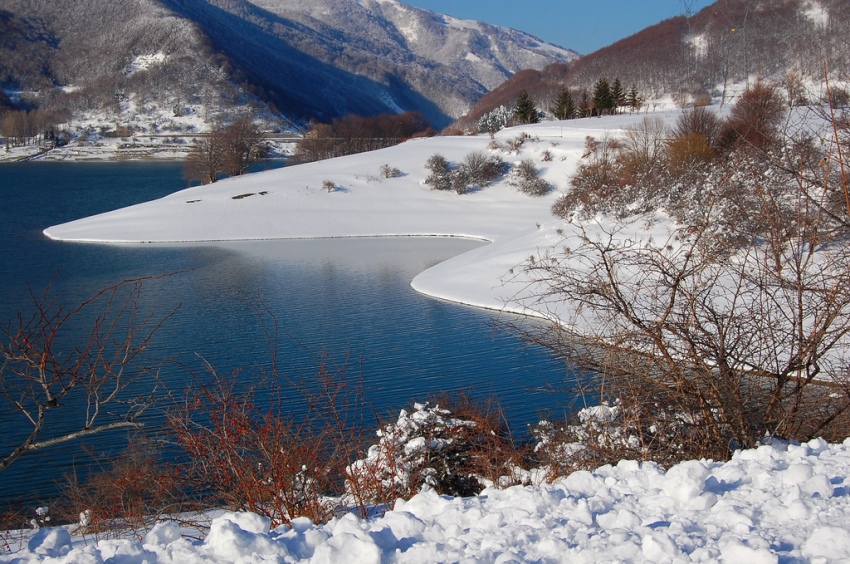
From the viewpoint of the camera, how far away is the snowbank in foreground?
8.62ft

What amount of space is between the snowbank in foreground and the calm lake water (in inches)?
96.2

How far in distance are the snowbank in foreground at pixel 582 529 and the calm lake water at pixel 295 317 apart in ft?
8.01

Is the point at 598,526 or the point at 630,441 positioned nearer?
the point at 598,526

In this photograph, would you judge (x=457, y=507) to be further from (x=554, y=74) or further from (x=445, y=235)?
(x=554, y=74)

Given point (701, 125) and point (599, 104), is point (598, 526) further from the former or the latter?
point (599, 104)

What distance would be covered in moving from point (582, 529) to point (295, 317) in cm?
1318

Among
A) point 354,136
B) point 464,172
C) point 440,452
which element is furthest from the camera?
point 354,136

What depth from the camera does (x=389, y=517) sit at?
3.05 metres

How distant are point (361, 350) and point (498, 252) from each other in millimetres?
8606

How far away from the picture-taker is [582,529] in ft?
9.30

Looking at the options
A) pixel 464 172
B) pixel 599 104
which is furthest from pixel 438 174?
pixel 599 104

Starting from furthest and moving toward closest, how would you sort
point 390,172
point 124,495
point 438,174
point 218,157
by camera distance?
point 218,157, point 390,172, point 438,174, point 124,495

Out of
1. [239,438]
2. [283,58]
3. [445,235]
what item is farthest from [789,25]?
[283,58]

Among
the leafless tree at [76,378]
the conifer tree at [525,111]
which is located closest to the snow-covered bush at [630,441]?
the leafless tree at [76,378]
